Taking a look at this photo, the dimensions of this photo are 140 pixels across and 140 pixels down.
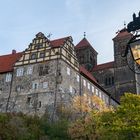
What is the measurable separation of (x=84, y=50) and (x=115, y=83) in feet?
39.7

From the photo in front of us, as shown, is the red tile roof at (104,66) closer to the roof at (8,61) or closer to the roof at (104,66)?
the roof at (104,66)

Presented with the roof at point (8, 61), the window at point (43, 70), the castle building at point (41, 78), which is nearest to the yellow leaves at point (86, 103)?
the castle building at point (41, 78)

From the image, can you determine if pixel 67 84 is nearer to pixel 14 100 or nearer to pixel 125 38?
pixel 14 100

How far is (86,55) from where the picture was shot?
71125 mm

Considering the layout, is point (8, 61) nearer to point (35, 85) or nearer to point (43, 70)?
Result: point (43, 70)

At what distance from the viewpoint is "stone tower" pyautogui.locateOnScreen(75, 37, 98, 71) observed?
7062cm

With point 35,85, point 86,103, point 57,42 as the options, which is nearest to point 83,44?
point 57,42

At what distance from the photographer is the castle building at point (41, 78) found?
3803 cm

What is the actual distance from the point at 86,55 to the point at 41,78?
107 ft

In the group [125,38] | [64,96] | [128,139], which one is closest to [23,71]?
[64,96]

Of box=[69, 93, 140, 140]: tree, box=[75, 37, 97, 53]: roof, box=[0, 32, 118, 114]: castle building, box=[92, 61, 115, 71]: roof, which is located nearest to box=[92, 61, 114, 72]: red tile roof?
box=[92, 61, 115, 71]: roof

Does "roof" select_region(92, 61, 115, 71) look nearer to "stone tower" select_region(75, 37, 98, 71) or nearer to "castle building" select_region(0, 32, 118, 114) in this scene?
"stone tower" select_region(75, 37, 98, 71)

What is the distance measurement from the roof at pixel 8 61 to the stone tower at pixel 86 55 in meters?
26.1

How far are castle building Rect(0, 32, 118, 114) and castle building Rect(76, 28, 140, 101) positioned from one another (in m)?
19.5
